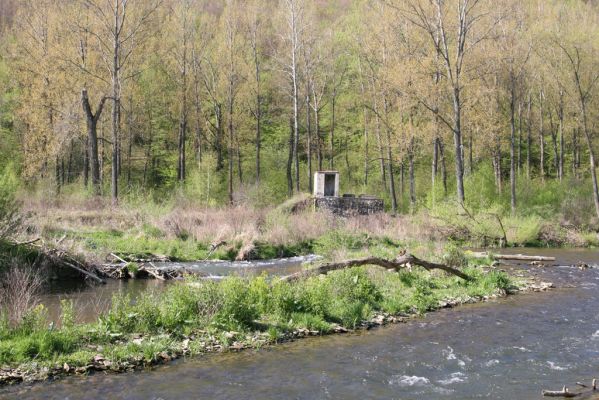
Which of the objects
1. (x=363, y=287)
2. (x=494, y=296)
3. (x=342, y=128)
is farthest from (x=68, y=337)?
(x=342, y=128)

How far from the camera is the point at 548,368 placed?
9.86m

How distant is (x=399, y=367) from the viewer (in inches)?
388

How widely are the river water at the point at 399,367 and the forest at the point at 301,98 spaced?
17504 millimetres

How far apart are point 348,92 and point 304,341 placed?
45928 mm

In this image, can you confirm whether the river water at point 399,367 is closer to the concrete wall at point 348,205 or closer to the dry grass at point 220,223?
the dry grass at point 220,223

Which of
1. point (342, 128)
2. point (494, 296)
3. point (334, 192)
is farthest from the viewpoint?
point (342, 128)

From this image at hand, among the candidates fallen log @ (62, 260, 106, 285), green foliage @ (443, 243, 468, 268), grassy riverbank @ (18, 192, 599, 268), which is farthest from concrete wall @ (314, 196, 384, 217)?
fallen log @ (62, 260, 106, 285)

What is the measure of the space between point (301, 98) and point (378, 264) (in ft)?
116

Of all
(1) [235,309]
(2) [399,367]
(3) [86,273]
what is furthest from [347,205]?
(2) [399,367]

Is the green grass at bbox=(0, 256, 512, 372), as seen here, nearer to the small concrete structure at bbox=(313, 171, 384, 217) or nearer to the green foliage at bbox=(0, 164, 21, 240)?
the green foliage at bbox=(0, 164, 21, 240)

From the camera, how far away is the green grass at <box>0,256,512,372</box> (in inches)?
382

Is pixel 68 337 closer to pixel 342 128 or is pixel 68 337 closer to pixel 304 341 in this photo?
pixel 304 341

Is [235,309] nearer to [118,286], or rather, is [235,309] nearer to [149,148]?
[118,286]

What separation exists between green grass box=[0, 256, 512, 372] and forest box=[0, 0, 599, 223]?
1649 cm
